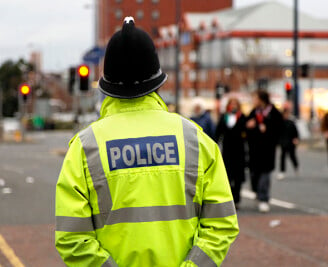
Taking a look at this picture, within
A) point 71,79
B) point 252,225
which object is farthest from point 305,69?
point 252,225

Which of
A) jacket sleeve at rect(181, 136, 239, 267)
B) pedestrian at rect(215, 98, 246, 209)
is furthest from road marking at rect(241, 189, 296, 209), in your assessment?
jacket sleeve at rect(181, 136, 239, 267)

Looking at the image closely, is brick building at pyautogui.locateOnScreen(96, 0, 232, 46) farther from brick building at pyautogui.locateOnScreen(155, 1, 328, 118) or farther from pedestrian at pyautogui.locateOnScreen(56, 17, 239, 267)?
pedestrian at pyautogui.locateOnScreen(56, 17, 239, 267)

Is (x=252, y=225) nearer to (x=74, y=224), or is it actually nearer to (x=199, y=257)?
(x=199, y=257)

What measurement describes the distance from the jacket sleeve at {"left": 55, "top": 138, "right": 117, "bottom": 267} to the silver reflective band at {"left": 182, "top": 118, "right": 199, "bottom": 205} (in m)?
0.38

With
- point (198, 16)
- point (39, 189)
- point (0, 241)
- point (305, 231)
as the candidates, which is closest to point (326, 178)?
point (39, 189)

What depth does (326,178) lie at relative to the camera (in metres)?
19.6

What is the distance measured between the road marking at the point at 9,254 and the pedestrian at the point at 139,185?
5.30 m

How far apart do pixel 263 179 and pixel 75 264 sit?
398 inches

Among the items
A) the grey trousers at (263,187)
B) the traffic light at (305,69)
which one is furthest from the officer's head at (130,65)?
the traffic light at (305,69)

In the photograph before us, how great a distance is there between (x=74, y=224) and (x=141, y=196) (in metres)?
0.27

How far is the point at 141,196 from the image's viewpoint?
10.6 feet

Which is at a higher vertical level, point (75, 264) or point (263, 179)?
point (75, 264)

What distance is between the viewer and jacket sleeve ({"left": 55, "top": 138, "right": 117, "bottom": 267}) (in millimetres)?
3170

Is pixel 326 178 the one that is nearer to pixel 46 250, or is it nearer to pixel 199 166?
pixel 46 250
